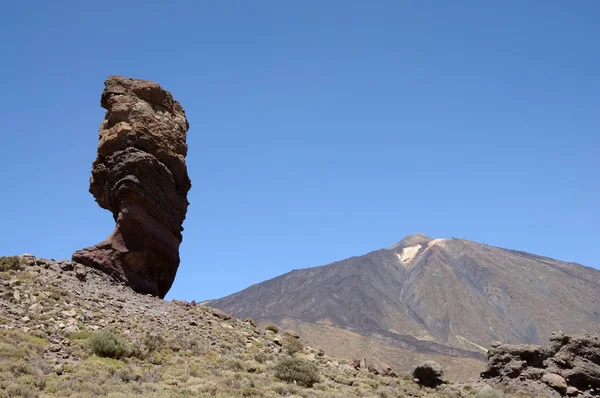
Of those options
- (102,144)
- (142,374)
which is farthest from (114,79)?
(142,374)

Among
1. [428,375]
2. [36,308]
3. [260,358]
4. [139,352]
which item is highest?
[36,308]

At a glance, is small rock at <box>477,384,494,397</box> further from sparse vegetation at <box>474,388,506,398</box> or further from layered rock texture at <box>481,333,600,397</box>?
layered rock texture at <box>481,333,600,397</box>

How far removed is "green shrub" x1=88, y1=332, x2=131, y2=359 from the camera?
15.7m

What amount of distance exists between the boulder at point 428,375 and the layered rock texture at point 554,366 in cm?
300

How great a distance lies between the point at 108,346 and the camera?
15828 mm

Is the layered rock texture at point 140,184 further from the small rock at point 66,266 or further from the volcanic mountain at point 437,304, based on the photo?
the volcanic mountain at point 437,304

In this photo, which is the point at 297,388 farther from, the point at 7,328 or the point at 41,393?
the point at 7,328

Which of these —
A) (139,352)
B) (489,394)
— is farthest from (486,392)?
(139,352)

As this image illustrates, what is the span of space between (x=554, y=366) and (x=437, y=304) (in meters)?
147

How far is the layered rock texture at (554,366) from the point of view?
22.2 meters

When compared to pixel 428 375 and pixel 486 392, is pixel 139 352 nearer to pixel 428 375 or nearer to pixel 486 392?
pixel 428 375

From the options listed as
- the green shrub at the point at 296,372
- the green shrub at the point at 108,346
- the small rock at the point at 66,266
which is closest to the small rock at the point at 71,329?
the green shrub at the point at 108,346

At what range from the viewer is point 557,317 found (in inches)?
6033

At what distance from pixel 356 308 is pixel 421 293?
3733 centimetres
